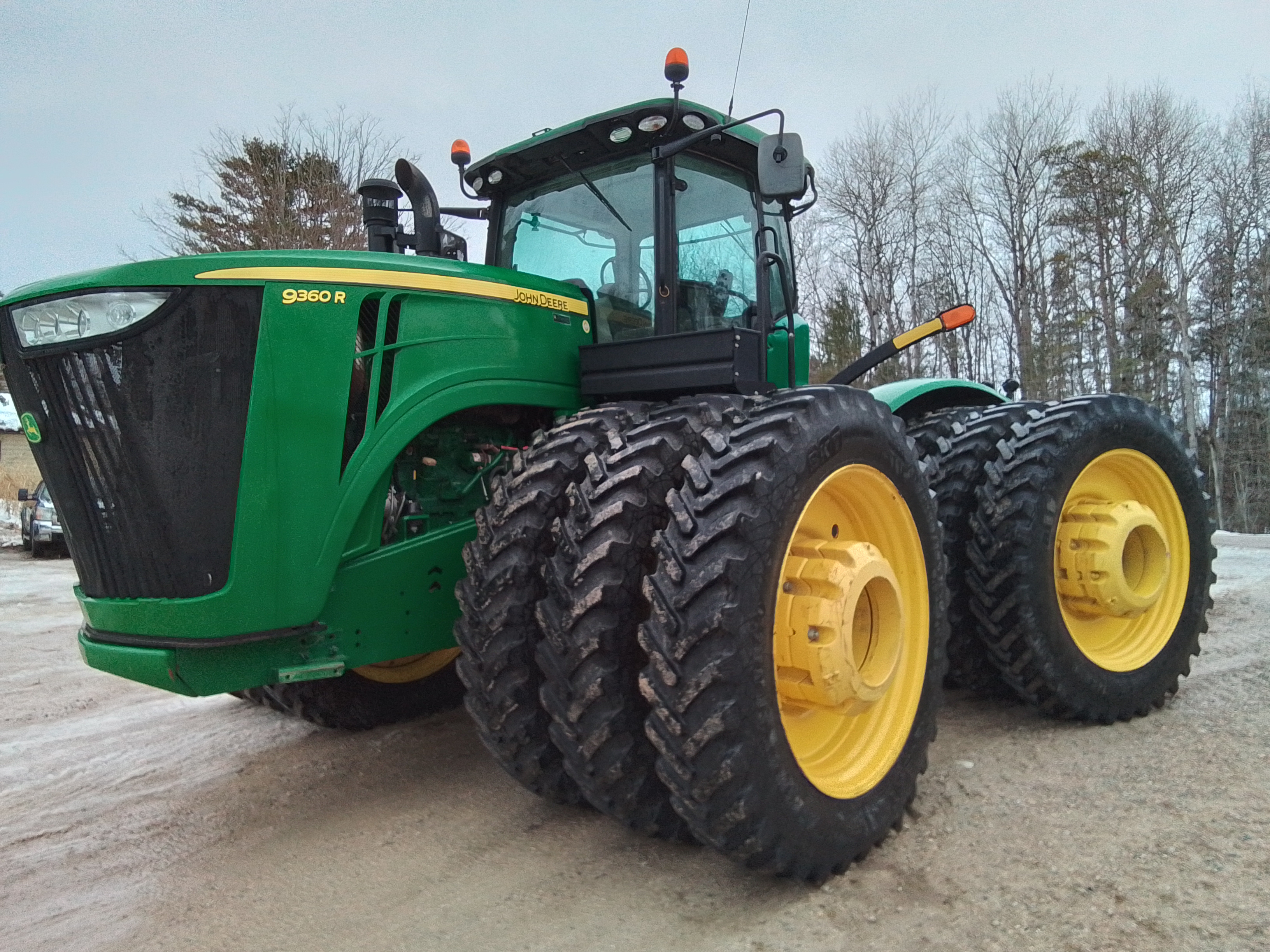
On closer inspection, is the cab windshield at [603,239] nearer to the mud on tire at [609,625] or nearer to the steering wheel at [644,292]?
the steering wheel at [644,292]

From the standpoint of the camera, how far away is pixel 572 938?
230 cm

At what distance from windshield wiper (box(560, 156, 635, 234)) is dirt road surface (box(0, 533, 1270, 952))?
7.23ft

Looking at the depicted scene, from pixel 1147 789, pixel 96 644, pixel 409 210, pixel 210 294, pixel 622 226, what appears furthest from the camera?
pixel 409 210

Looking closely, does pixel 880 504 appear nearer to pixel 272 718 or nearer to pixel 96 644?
pixel 96 644

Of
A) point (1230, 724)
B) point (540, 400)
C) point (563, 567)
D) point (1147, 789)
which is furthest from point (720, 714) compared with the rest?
point (1230, 724)

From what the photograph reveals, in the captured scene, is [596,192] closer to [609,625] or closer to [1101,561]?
[609,625]

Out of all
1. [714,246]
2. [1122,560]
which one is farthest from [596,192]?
[1122,560]

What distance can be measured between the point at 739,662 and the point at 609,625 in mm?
380

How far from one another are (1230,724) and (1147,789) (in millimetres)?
909

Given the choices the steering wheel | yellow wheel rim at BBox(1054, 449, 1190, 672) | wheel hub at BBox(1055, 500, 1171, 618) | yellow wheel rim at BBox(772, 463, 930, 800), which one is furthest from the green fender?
the steering wheel

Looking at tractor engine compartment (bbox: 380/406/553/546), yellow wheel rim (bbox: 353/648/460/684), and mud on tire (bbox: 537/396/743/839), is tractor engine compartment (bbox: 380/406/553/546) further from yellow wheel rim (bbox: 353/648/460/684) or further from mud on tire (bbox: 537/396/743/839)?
yellow wheel rim (bbox: 353/648/460/684)

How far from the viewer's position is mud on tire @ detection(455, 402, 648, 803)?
2645 mm

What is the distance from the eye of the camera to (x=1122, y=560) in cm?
386

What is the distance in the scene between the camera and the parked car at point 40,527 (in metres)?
13.3
